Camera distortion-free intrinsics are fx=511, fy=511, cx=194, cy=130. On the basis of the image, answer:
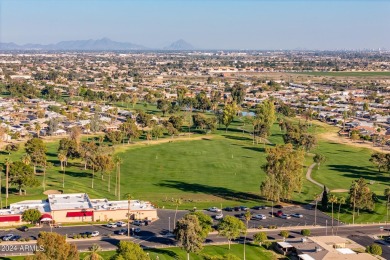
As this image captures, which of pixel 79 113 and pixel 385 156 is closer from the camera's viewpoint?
pixel 385 156

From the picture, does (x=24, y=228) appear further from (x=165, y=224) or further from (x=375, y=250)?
(x=375, y=250)

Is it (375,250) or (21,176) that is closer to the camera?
(375,250)

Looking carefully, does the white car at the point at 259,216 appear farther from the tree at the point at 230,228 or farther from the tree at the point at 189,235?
the tree at the point at 189,235

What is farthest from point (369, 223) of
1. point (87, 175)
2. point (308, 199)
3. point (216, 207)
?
point (87, 175)

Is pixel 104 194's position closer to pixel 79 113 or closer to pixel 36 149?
pixel 36 149

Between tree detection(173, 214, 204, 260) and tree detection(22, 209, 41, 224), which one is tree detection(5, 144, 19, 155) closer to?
tree detection(22, 209, 41, 224)

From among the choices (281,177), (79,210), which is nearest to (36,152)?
(79,210)
